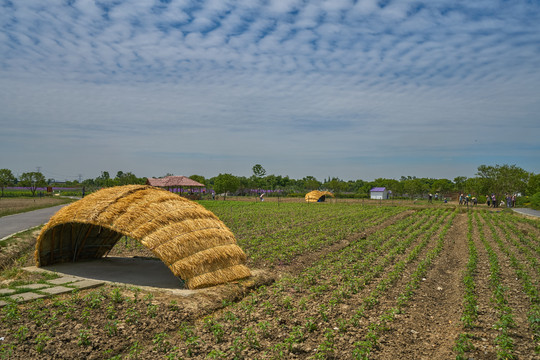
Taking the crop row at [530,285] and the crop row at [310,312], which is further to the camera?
the crop row at [530,285]

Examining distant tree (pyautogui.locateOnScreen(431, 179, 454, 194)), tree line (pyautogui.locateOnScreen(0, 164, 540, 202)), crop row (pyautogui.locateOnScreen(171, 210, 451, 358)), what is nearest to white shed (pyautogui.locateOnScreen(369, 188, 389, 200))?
tree line (pyautogui.locateOnScreen(0, 164, 540, 202))

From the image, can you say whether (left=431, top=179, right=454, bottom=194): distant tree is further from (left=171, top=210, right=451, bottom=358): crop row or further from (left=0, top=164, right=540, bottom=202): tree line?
(left=171, top=210, right=451, bottom=358): crop row

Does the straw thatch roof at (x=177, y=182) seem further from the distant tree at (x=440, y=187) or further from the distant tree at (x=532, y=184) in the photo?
the distant tree at (x=440, y=187)

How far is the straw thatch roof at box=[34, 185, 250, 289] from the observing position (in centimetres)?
809

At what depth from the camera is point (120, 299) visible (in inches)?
280

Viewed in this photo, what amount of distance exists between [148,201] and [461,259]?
419 inches

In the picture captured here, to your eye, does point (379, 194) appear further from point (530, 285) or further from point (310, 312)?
point (310, 312)

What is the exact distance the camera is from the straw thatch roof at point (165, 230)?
809 centimetres

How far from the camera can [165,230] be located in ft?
27.3

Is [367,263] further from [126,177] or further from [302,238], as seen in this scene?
[126,177]

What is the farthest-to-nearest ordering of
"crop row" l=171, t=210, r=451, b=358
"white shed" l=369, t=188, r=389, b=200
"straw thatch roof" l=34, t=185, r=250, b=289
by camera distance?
1. "white shed" l=369, t=188, r=389, b=200
2. "straw thatch roof" l=34, t=185, r=250, b=289
3. "crop row" l=171, t=210, r=451, b=358

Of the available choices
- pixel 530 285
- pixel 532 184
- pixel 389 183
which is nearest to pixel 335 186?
pixel 389 183

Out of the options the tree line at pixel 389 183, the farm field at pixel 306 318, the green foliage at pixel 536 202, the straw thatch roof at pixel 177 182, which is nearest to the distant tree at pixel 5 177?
the tree line at pixel 389 183

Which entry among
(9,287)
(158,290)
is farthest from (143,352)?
(9,287)
